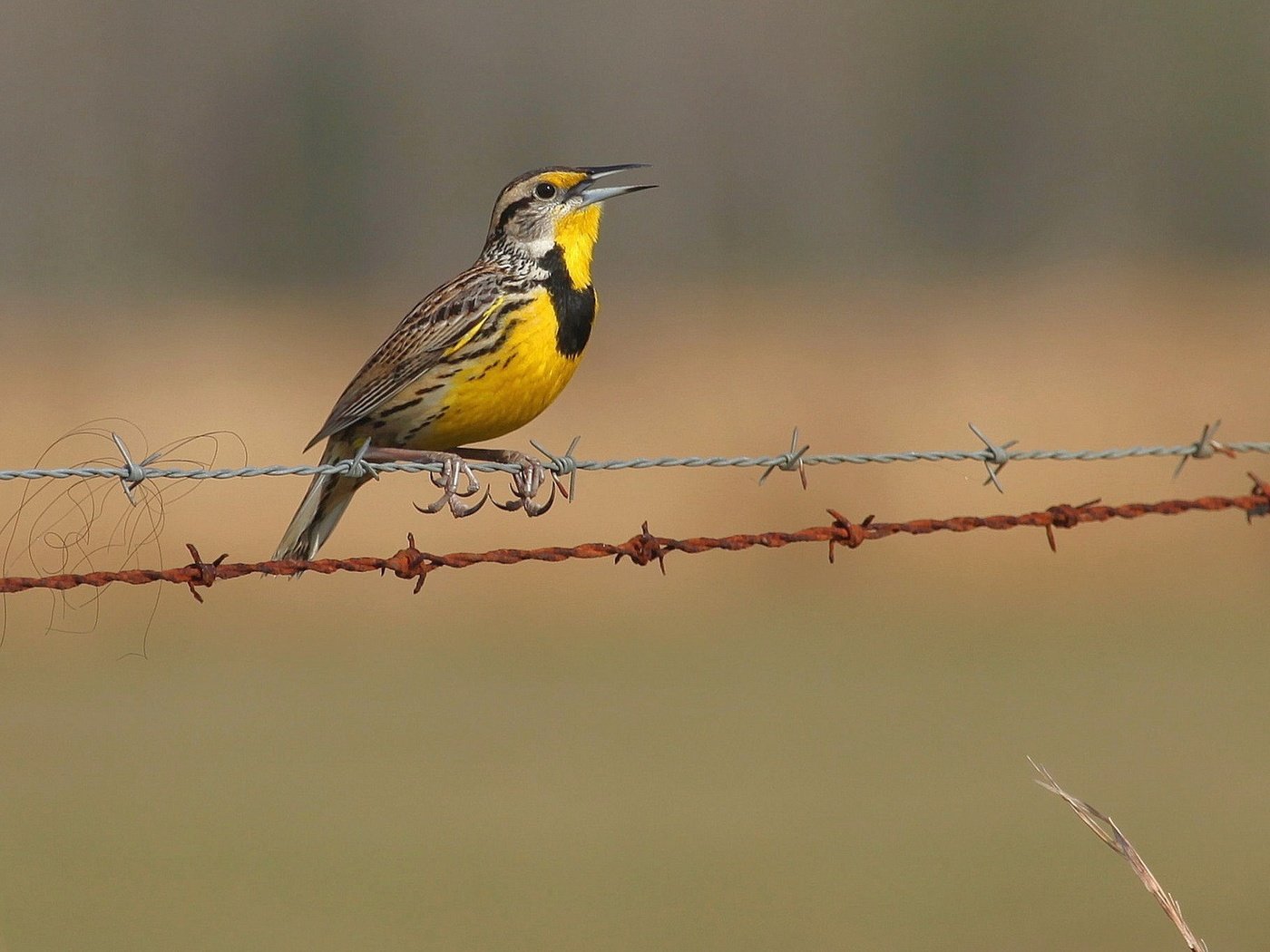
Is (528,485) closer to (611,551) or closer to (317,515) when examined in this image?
(317,515)

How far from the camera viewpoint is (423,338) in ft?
19.4

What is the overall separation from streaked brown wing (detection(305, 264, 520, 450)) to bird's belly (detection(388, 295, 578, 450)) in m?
0.07

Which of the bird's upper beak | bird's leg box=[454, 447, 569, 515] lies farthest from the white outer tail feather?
the bird's upper beak

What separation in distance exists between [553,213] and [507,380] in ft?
2.51

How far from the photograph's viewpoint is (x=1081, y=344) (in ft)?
55.5

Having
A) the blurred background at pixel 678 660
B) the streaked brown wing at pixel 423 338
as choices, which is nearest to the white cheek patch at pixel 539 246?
the streaked brown wing at pixel 423 338

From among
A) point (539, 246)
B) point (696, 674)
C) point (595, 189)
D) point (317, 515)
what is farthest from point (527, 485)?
point (696, 674)

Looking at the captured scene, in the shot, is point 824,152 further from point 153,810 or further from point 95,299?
point 153,810

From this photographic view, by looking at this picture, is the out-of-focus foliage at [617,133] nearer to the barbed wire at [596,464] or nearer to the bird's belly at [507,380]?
the bird's belly at [507,380]

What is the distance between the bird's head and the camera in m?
6.23

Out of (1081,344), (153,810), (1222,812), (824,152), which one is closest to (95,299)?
(824,152)

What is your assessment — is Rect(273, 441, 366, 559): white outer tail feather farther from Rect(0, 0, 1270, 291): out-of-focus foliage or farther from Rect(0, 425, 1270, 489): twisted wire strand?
Rect(0, 0, 1270, 291): out-of-focus foliage

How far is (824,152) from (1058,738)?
27.4 metres

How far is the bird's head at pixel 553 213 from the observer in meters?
6.23
